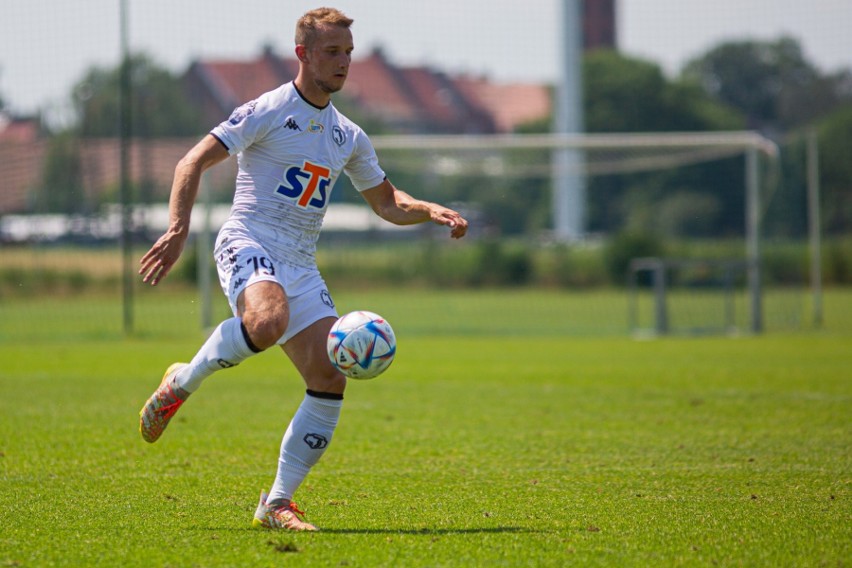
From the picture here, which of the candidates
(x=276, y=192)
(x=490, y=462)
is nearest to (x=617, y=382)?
(x=490, y=462)

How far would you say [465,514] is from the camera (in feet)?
20.4

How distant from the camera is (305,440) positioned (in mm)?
6109

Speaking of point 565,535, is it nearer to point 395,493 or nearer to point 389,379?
point 395,493

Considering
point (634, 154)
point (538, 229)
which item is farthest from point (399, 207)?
point (538, 229)

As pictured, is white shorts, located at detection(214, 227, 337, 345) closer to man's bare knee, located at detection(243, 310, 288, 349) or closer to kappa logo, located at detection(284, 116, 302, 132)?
man's bare knee, located at detection(243, 310, 288, 349)

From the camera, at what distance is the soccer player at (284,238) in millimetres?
5898

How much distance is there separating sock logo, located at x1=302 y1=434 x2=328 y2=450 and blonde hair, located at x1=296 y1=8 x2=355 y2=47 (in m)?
2.12

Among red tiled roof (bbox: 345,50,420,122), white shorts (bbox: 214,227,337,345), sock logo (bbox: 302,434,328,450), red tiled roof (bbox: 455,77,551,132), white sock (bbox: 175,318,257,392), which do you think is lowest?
sock logo (bbox: 302,434,328,450)

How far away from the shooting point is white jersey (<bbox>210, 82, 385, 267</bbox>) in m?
6.27

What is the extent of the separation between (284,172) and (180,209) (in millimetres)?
676

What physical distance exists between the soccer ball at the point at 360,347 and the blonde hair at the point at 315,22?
1.59 m

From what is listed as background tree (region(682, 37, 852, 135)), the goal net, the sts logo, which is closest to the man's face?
the sts logo

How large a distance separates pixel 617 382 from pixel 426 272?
56.5 feet

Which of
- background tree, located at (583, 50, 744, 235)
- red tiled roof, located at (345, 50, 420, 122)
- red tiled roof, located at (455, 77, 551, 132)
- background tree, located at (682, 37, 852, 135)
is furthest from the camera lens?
red tiled roof, located at (455, 77, 551, 132)
